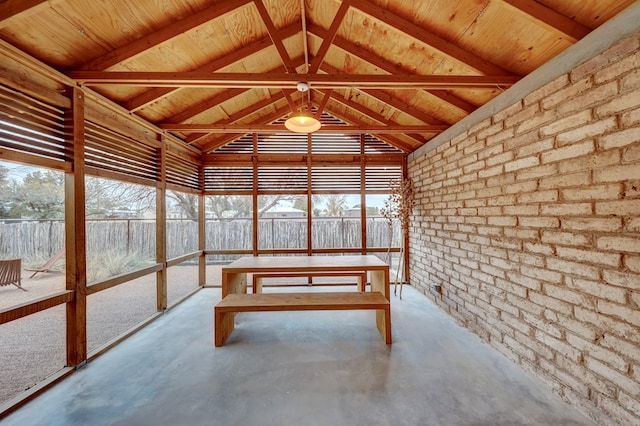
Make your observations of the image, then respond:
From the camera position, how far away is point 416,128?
3699 mm

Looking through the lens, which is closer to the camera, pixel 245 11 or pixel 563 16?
pixel 563 16

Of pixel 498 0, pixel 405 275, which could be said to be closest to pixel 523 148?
pixel 498 0

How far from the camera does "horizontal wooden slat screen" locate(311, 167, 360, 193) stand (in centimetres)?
489

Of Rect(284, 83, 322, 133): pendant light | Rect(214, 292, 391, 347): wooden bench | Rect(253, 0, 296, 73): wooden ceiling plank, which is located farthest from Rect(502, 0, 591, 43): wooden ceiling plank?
Rect(214, 292, 391, 347): wooden bench

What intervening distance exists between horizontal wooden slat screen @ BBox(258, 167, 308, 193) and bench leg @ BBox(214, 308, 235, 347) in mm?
2558

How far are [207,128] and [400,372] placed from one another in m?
3.79

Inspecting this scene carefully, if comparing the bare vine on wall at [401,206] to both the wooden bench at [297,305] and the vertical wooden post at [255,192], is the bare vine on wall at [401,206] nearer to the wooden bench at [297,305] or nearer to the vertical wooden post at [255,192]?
the wooden bench at [297,305]

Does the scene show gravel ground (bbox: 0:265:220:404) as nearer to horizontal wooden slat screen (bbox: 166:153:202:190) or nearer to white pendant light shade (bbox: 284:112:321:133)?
horizontal wooden slat screen (bbox: 166:153:202:190)

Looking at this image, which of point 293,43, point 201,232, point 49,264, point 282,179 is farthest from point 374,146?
point 49,264

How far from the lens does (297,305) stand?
2732mm

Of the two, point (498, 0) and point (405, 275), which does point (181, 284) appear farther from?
point (498, 0)

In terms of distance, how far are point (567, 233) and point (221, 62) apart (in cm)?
354

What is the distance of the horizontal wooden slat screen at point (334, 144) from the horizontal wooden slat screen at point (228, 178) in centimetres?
132

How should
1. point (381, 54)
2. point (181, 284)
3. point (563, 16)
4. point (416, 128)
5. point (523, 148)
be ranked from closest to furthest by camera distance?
point (563, 16), point (523, 148), point (381, 54), point (416, 128), point (181, 284)
